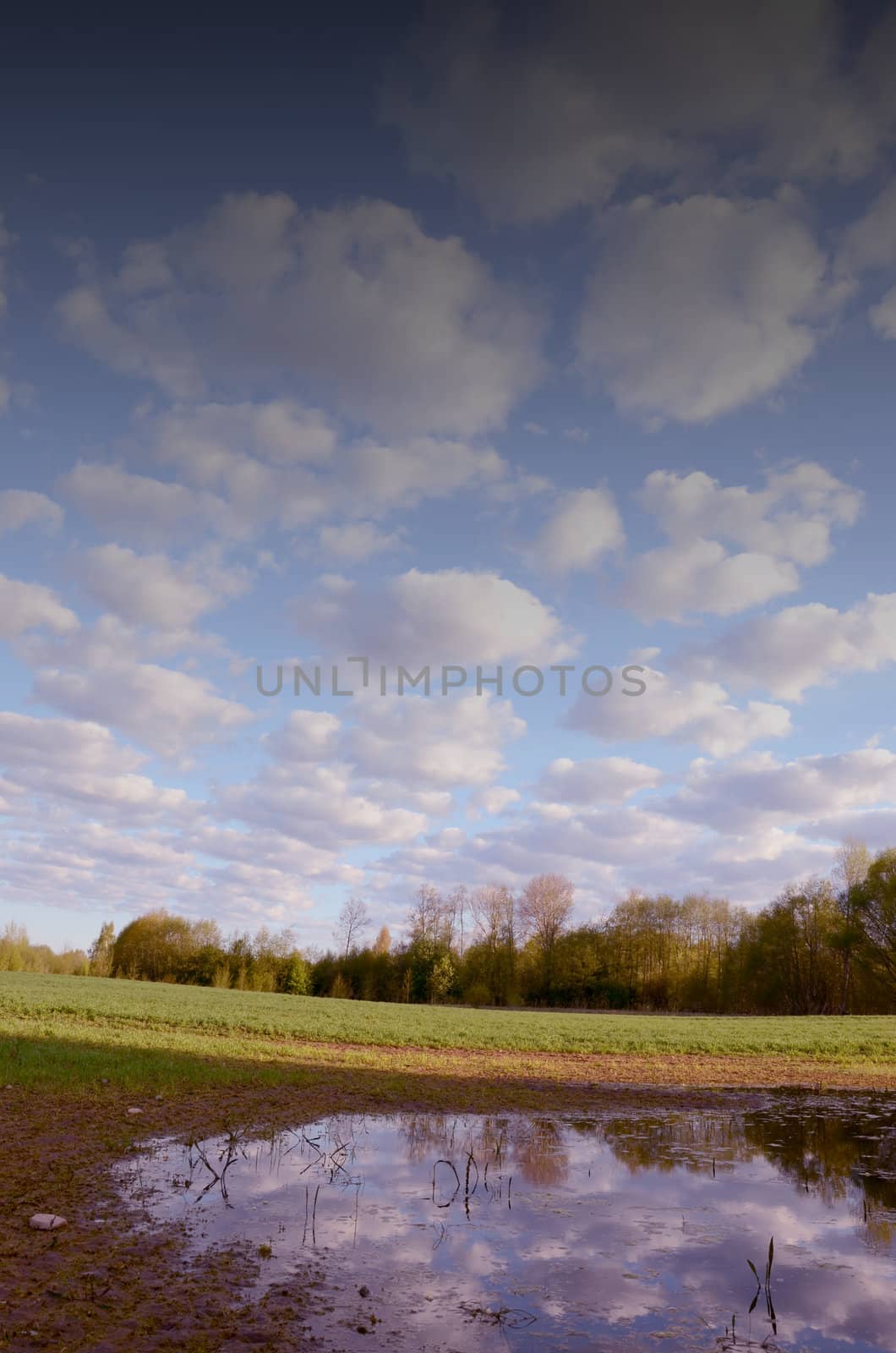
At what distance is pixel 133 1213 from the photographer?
21.7 ft

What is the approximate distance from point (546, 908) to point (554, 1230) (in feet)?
273

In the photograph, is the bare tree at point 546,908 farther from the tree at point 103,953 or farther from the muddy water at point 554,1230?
the muddy water at point 554,1230

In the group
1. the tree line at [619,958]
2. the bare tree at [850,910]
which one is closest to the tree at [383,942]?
the tree line at [619,958]

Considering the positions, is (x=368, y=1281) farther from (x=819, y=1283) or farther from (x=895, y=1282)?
(x=895, y=1282)

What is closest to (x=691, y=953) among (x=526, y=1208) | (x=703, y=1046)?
(x=703, y=1046)

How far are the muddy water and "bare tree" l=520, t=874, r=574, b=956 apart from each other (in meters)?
77.7

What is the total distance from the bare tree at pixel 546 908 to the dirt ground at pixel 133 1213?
230ft

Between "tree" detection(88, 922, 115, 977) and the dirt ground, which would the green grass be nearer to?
the dirt ground

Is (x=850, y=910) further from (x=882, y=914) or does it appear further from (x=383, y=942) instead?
(x=383, y=942)

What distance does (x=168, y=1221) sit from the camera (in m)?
6.48

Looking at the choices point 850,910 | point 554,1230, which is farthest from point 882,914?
point 554,1230

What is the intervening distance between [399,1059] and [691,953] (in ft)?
241

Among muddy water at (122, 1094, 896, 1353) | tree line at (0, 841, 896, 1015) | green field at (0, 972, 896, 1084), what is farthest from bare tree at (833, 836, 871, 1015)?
muddy water at (122, 1094, 896, 1353)

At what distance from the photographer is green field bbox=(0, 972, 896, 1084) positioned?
1656 cm
